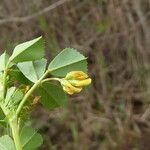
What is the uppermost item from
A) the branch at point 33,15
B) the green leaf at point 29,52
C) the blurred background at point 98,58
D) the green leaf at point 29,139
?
the green leaf at point 29,52

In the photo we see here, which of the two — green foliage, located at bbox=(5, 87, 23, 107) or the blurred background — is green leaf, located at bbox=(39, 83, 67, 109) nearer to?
green foliage, located at bbox=(5, 87, 23, 107)

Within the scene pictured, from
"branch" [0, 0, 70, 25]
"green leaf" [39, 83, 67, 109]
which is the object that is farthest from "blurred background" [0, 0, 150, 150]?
"green leaf" [39, 83, 67, 109]

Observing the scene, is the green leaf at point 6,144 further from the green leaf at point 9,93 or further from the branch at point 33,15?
the branch at point 33,15

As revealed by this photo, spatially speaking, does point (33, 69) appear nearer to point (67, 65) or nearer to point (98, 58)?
point (67, 65)

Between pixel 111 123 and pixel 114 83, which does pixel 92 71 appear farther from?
pixel 111 123

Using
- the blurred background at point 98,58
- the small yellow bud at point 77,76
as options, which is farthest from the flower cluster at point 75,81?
the blurred background at point 98,58

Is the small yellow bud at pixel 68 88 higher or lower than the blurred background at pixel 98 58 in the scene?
higher
